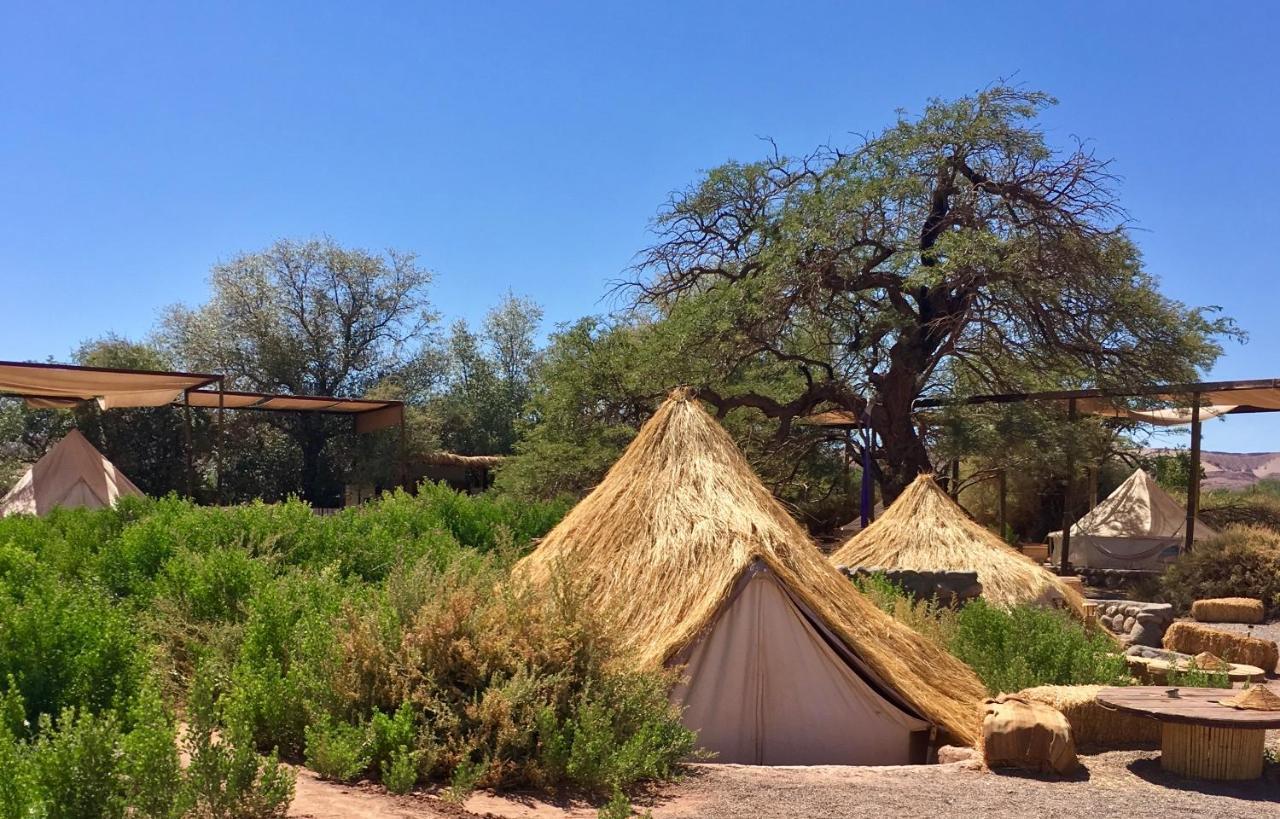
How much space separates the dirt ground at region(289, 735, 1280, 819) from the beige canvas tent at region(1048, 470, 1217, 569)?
45.6 feet

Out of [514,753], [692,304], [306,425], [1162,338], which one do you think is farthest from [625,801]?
[306,425]

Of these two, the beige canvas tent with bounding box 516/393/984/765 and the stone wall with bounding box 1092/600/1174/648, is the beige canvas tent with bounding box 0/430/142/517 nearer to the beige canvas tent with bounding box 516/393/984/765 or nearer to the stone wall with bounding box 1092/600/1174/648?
the beige canvas tent with bounding box 516/393/984/765

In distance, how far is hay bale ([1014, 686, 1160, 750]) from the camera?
6.94 metres

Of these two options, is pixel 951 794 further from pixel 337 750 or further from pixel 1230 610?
pixel 1230 610

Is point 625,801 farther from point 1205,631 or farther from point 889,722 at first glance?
point 1205,631

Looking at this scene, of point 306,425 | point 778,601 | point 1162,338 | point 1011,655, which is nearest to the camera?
point 778,601

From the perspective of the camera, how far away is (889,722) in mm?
7500

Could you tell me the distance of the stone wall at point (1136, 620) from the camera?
12930mm

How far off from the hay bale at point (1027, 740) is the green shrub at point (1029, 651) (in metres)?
1.57

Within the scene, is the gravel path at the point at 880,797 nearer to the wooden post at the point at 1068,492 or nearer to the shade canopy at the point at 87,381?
the shade canopy at the point at 87,381

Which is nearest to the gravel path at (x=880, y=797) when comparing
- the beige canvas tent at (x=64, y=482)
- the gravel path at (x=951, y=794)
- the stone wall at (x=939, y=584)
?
the gravel path at (x=951, y=794)

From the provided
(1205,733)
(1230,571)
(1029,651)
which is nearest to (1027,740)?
(1205,733)

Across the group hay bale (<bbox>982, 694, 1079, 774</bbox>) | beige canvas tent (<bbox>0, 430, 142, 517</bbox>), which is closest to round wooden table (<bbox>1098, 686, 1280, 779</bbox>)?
hay bale (<bbox>982, 694, 1079, 774</bbox>)

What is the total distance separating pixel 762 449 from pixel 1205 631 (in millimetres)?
8851
